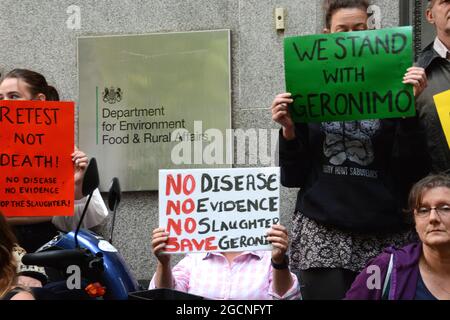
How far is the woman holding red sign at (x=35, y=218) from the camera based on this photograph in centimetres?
542

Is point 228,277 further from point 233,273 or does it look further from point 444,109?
point 444,109

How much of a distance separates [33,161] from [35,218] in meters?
0.35

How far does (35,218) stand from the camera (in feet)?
18.0

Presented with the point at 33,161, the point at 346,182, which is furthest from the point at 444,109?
the point at 33,161

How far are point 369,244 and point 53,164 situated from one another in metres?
1.74

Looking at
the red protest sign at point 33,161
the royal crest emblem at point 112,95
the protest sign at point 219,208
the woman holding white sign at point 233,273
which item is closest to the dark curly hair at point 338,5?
the protest sign at point 219,208

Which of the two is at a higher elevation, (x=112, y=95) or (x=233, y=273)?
(x=112, y=95)

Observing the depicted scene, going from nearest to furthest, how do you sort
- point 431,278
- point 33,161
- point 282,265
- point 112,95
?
1. point 431,278
2. point 282,265
3. point 33,161
4. point 112,95

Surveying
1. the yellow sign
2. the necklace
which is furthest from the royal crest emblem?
the necklace

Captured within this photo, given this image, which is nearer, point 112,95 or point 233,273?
point 233,273

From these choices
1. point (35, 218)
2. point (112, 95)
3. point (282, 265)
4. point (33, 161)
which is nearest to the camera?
point (282, 265)

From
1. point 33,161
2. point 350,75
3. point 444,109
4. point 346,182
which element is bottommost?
point 346,182

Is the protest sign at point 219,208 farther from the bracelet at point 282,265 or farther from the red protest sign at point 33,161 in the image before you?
the red protest sign at point 33,161

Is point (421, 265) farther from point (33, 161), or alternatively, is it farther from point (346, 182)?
point (33, 161)
